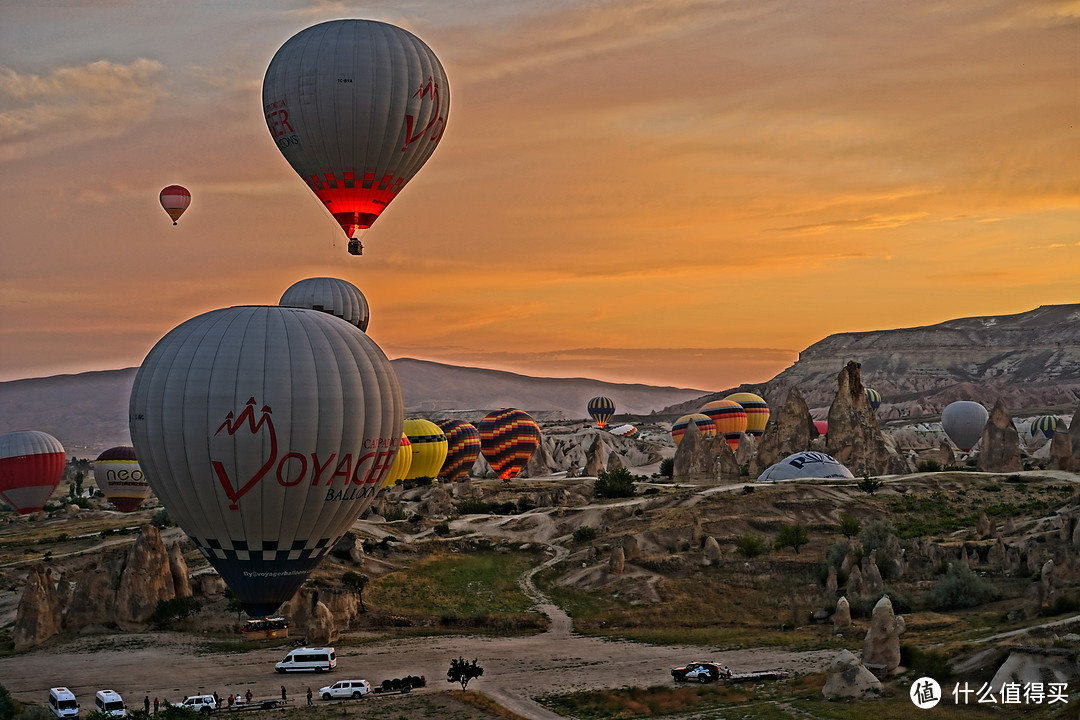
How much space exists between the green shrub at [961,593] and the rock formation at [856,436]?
55.8 m

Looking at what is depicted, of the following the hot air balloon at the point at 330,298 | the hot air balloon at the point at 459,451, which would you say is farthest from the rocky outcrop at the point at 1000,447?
the hot air balloon at the point at 330,298

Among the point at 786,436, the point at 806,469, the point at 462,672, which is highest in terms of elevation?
the point at 786,436

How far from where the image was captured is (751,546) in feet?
242

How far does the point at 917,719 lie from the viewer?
3556 cm

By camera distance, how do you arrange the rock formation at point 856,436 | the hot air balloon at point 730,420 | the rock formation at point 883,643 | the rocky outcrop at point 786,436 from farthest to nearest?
the hot air balloon at point 730,420
the rocky outcrop at point 786,436
the rock formation at point 856,436
the rock formation at point 883,643

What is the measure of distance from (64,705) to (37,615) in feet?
55.8

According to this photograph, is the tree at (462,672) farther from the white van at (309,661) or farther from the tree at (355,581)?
the tree at (355,581)

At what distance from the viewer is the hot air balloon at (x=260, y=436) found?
1857 inches

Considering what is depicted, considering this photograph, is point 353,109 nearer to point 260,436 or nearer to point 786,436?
point 260,436

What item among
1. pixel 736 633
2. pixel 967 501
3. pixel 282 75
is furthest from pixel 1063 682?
pixel 967 501

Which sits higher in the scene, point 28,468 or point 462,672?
point 28,468

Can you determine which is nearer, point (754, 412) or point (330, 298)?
point (330, 298)

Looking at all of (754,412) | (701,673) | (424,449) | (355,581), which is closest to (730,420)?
(754,412)

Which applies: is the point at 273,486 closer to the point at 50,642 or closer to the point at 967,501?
the point at 50,642
